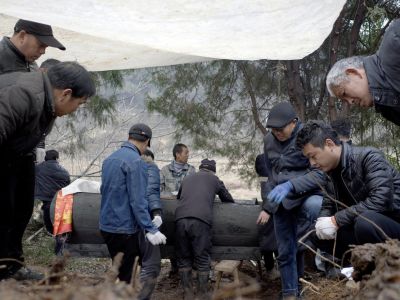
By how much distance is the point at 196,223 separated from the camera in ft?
19.7

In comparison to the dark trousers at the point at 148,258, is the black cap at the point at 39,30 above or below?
above

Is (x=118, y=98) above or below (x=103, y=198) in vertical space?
above

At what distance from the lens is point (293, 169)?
5.32 m

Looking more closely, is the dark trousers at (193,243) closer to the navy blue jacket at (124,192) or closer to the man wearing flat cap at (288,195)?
the navy blue jacket at (124,192)

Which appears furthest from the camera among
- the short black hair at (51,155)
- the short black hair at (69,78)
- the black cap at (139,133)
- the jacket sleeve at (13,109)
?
the short black hair at (51,155)

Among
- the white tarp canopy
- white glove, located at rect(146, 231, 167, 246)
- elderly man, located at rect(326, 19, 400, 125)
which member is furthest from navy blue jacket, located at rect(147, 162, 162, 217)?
elderly man, located at rect(326, 19, 400, 125)

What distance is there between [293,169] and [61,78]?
2.72 metres

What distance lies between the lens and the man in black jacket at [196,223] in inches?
238

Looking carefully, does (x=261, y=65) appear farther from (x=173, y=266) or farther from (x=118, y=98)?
(x=173, y=266)

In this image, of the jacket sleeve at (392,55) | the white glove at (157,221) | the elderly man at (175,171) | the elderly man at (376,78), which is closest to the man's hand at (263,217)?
the white glove at (157,221)

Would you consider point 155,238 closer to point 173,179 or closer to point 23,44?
point 23,44

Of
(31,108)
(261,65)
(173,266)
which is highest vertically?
(261,65)

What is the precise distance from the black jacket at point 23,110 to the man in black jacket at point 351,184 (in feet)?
5.59

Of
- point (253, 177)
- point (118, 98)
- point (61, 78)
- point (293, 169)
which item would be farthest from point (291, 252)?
point (118, 98)
